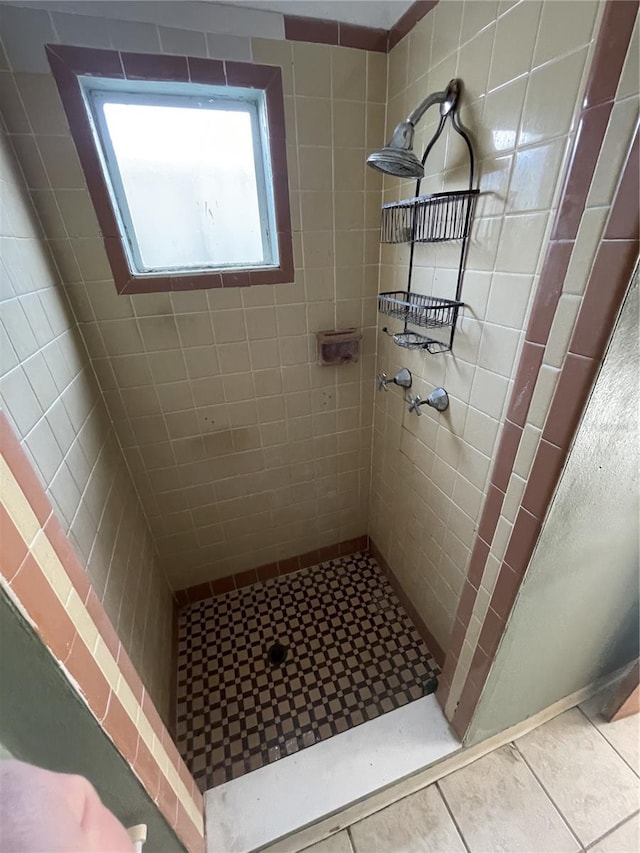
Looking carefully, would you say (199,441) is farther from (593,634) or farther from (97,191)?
(593,634)

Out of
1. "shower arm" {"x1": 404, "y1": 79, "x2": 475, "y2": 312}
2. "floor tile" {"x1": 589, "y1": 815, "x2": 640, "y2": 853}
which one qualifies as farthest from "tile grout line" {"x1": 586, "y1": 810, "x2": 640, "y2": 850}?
"shower arm" {"x1": 404, "y1": 79, "x2": 475, "y2": 312}

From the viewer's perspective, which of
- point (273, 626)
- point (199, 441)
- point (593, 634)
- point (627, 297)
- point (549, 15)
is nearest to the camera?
point (627, 297)

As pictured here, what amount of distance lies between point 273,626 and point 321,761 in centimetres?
55

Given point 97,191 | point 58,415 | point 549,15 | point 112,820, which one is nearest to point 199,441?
point 58,415

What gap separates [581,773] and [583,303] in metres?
1.42

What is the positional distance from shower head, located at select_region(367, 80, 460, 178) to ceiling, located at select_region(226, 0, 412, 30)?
32 cm

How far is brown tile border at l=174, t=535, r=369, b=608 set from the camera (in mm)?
1660

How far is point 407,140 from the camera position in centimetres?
84

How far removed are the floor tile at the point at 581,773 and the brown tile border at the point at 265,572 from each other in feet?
3.20

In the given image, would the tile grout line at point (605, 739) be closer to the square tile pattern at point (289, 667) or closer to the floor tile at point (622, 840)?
the floor tile at point (622, 840)

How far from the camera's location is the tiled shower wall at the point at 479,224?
2.10 ft

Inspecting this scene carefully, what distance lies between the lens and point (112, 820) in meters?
0.39

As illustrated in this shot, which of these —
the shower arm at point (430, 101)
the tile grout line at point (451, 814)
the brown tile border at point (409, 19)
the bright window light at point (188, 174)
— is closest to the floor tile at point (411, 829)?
the tile grout line at point (451, 814)

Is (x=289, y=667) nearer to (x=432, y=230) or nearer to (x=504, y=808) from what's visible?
(x=504, y=808)
